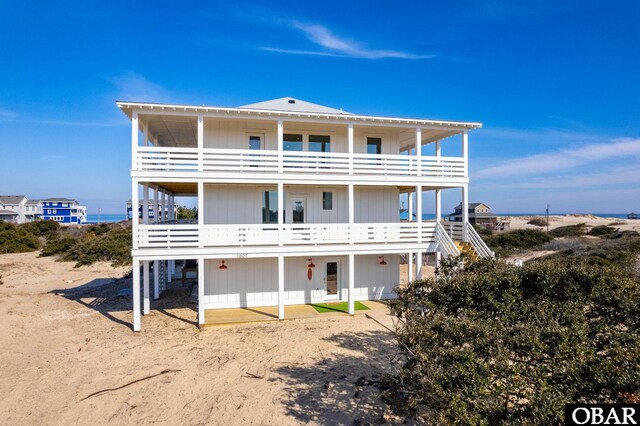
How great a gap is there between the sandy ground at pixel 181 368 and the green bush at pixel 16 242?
2659cm

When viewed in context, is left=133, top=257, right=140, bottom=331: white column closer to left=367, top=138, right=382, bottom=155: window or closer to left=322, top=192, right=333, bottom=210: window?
left=322, top=192, right=333, bottom=210: window

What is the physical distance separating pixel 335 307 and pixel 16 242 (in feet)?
129

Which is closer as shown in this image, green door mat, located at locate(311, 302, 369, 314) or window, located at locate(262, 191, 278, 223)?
green door mat, located at locate(311, 302, 369, 314)

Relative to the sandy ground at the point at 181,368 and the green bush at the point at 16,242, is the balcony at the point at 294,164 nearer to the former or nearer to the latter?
the sandy ground at the point at 181,368

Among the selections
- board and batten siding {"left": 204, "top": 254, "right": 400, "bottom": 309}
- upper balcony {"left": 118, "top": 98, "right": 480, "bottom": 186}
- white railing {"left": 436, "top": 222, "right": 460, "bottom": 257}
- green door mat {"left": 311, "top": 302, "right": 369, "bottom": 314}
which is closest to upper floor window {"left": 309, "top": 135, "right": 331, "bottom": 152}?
upper balcony {"left": 118, "top": 98, "right": 480, "bottom": 186}

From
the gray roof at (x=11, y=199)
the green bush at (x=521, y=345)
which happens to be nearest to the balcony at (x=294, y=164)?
the green bush at (x=521, y=345)

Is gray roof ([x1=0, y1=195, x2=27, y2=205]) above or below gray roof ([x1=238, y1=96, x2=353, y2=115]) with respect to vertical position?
below

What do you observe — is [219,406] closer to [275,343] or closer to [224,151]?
[275,343]

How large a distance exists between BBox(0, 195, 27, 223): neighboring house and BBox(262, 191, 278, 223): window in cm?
7932

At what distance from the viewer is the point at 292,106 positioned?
17406 mm

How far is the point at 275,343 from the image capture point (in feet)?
39.0

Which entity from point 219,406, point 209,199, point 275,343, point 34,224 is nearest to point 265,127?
point 209,199

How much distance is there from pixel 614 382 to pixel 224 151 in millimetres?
12926

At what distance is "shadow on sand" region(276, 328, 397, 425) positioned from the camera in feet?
25.4
